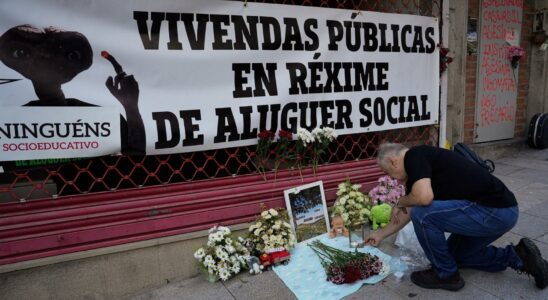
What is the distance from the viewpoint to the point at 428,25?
452cm

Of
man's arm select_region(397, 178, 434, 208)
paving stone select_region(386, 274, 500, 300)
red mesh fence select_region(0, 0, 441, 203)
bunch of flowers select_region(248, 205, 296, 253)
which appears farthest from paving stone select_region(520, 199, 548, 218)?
bunch of flowers select_region(248, 205, 296, 253)

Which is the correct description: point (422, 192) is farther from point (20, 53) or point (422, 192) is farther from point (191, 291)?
point (20, 53)

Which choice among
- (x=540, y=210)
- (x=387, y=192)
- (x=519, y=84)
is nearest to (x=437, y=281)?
(x=387, y=192)

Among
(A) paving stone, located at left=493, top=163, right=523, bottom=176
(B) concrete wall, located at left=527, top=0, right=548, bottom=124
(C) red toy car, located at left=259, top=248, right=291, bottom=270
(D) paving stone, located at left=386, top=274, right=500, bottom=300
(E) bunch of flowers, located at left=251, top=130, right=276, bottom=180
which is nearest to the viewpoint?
(D) paving stone, located at left=386, top=274, right=500, bottom=300

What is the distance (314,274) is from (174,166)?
1813 millimetres

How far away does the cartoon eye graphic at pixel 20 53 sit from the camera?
104 inches

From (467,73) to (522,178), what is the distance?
1.76 meters

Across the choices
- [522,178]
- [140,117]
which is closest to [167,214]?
[140,117]

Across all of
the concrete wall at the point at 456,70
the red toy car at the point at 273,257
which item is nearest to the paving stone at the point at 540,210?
the concrete wall at the point at 456,70

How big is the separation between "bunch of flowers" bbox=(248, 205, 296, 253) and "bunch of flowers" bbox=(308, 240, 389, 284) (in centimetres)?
38

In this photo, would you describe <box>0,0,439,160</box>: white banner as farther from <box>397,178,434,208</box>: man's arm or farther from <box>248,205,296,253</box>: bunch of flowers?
<box>397,178,434,208</box>: man's arm

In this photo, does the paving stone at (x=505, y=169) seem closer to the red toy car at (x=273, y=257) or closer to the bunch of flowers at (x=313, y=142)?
the bunch of flowers at (x=313, y=142)

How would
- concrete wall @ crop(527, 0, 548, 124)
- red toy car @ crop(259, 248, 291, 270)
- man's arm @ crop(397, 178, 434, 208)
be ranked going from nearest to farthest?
man's arm @ crop(397, 178, 434, 208), red toy car @ crop(259, 248, 291, 270), concrete wall @ crop(527, 0, 548, 124)

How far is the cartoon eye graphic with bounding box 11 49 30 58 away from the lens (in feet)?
8.69
